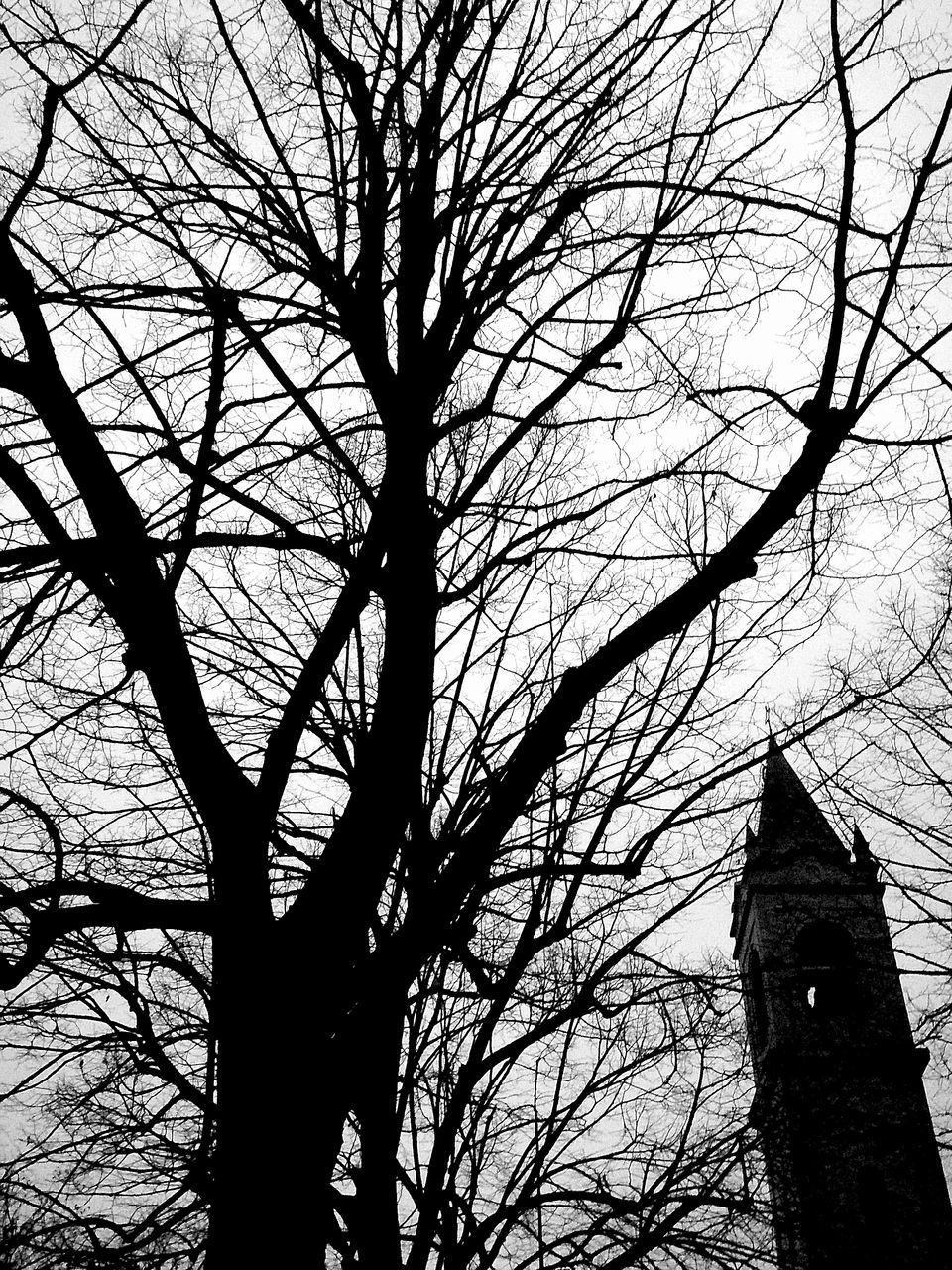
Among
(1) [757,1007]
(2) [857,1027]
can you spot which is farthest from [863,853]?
(1) [757,1007]

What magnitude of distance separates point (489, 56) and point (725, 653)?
9.22 feet

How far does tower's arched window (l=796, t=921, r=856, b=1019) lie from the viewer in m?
18.5

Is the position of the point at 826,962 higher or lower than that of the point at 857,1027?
higher

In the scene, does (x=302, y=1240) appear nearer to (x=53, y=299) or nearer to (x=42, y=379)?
(x=42, y=379)

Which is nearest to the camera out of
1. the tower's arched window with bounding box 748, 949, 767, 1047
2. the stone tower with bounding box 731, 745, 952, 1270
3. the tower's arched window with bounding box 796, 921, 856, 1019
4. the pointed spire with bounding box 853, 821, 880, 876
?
the pointed spire with bounding box 853, 821, 880, 876

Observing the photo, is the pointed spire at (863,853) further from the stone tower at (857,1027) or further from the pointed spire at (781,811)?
the stone tower at (857,1027)

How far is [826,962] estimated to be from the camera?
64.1 feet

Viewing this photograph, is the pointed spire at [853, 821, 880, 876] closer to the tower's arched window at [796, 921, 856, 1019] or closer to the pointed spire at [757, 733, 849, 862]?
the pointed spire at [757, 733, 849, 862]

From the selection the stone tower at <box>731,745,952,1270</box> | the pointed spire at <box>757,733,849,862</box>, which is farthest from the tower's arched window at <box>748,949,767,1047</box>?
the pointed spire at <box>757,733,849,862</box>

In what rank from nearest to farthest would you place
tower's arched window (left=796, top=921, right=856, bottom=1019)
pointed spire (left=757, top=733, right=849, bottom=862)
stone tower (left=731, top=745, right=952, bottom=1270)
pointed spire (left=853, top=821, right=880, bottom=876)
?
pointed spire (left=757, top=733, right=849, bottom=862), pointed spire (left=853, top=821, right=880, bottom=876), stone tower (left=731, top=745, right=952, bottom=1270), tower's arched window (left=796, top=921, right=856, bottom=1019)

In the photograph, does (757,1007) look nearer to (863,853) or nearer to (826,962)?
(826,962)

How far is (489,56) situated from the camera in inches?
170

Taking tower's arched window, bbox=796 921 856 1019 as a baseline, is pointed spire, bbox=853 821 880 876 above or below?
below

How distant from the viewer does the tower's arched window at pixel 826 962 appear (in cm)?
1855
